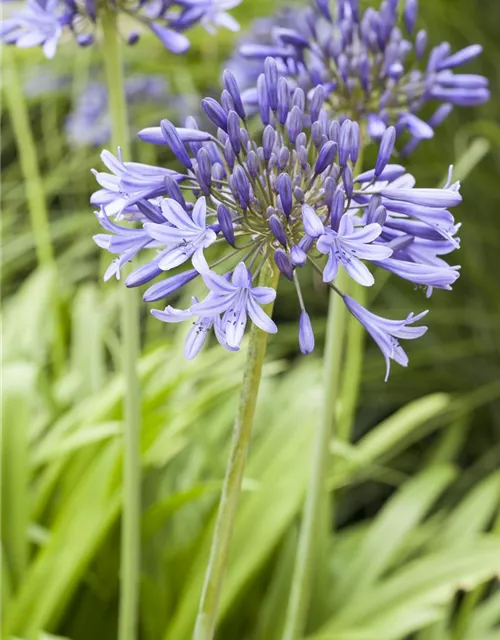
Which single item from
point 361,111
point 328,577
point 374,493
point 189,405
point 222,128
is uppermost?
point 222,128

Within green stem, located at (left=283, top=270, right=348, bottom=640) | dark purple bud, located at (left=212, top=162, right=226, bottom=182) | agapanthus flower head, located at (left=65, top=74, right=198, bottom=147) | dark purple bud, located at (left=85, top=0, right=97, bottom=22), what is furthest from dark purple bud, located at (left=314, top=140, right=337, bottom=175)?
agapanthus flower head, located at (left=65, top=74, right=198, bottom=147)

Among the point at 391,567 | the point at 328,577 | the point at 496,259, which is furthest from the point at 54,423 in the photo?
the point at 496,259

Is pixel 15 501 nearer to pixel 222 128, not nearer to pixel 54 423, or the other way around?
pixel 54 423

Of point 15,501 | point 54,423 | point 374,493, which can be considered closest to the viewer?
point 15,501

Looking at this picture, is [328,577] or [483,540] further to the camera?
[328,577]

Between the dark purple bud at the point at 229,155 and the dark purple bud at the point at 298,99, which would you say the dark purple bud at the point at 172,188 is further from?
the dark purple bud at the point at 298,99

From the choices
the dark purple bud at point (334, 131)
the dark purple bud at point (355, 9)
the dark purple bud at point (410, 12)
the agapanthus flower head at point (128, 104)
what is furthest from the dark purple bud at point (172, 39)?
the agapanthus flower head at point (128, 104)
